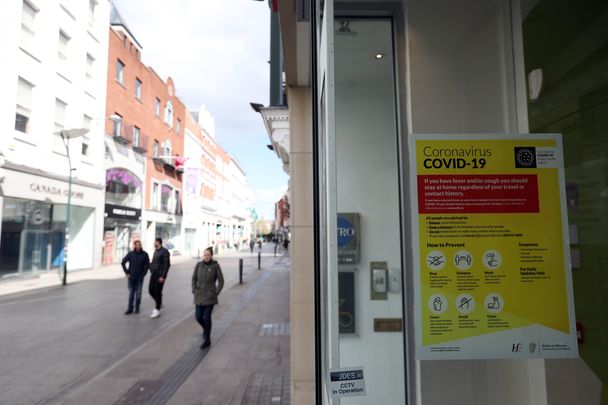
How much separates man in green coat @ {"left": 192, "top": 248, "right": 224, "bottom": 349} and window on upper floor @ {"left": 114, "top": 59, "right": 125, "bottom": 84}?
23.4 m

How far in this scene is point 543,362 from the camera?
222 centimetres

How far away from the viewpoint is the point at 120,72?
26.2 m

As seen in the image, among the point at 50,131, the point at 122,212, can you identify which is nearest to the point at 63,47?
the point at 50,131

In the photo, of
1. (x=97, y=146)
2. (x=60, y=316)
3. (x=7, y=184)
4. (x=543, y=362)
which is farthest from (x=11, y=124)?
(x=543, y=362)

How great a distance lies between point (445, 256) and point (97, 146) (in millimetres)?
24959

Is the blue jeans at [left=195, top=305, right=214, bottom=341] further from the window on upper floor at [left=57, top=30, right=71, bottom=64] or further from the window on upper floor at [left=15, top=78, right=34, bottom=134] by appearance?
the window on upper floor at [left=57, top=30, right=71, bottom=64]

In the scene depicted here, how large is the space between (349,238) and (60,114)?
856 inches

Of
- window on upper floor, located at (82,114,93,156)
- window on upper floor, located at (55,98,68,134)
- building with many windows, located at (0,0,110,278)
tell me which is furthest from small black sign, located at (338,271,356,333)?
window on upper floor, located at (82,114,93,156)

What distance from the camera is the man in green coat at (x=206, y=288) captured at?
22.5 ft

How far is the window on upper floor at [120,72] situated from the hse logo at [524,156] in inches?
1113

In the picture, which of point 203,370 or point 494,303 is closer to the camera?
point 494,303

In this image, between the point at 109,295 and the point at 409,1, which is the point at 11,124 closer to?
the point at 109,295

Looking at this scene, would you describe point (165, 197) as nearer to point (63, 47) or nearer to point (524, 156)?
point (63, 47)

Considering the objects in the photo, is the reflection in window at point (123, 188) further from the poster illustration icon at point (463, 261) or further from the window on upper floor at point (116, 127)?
the poster illustration icon at point (463, 261)
